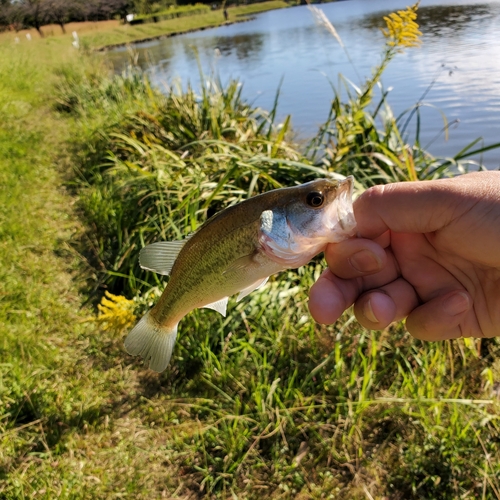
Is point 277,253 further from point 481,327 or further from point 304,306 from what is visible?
point 304,306

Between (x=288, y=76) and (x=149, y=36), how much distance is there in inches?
1813

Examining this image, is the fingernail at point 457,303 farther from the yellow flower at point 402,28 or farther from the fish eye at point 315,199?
the yellow flower at point 402,28

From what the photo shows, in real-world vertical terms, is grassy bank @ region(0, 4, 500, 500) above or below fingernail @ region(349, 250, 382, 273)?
below

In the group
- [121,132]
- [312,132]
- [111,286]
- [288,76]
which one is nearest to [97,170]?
[121,132]

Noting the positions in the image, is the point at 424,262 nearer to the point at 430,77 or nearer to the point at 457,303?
the point at 457,303

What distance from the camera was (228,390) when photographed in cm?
312

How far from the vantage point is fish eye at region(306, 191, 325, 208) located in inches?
63.4

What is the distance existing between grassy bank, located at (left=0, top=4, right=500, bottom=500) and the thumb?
856 millimetres

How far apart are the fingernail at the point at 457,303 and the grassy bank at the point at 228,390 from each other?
40.4 inches

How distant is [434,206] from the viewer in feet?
5.65

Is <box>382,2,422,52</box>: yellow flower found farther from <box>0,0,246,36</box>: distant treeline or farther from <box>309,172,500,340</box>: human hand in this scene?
<box>0,0,246,36</box>: distant treeline

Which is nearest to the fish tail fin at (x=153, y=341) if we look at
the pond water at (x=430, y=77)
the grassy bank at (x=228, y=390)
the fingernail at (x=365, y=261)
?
the fingernail at (x=365, y=261)

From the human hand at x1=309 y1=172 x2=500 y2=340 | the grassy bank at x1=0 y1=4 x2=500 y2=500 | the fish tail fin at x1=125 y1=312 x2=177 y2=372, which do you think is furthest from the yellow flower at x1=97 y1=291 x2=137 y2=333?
the human hand at x1=309 y1=172 x2=500 y2=340

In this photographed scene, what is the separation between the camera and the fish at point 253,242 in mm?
1624
